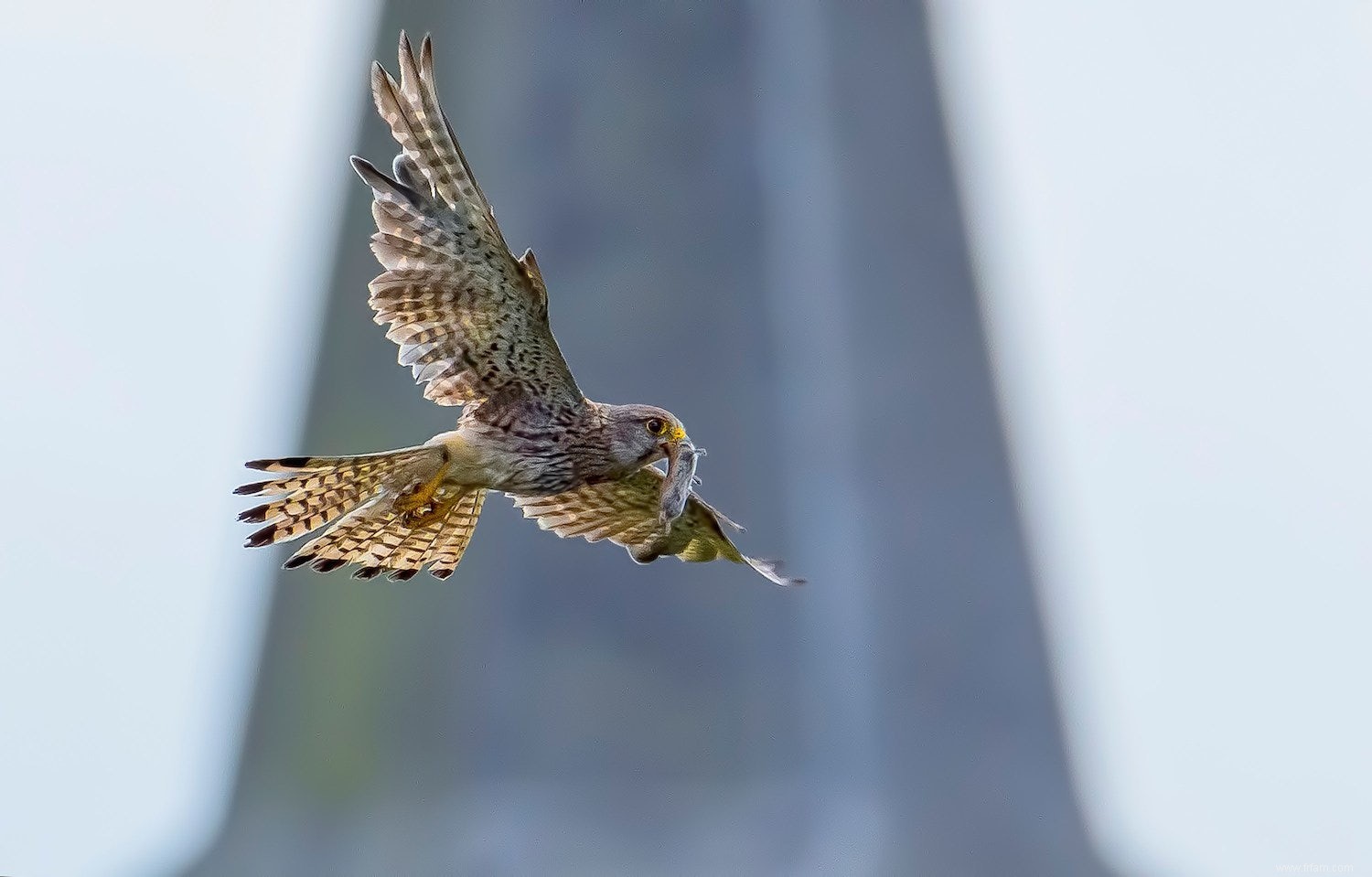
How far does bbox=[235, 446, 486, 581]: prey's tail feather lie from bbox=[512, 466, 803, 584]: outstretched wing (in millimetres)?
144

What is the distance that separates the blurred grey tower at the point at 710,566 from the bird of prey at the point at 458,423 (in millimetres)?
3400

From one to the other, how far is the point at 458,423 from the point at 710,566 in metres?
4.28

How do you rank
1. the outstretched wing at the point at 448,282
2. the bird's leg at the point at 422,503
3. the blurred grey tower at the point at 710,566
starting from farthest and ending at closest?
the blurred grey tower at the point at 710,566, the bird's leg at the point at 422,503, the outstretched wing at the point at 448,282

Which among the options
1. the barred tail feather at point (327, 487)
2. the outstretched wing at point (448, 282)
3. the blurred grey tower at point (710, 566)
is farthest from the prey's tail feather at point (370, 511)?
the blurred grey tower at point (710, 566)

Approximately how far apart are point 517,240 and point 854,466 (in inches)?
76.8

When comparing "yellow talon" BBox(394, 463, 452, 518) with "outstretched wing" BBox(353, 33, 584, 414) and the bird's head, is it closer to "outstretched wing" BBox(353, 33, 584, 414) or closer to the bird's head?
"outstretched wing" BBox(353, 33, 584, 414)

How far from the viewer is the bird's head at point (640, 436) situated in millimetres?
2049

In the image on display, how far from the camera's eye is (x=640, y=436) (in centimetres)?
205

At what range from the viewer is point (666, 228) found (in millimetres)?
6168

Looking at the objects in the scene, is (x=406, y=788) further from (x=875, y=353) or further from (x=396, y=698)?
(x=875, y=353)

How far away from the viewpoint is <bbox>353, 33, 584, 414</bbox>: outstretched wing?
191cm

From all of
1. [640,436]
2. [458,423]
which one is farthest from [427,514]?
[640,436]

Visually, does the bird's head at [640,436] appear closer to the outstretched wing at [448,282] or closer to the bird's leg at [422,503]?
the outstretched wing at [448,282]

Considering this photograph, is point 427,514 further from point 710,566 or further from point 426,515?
point 710,566
